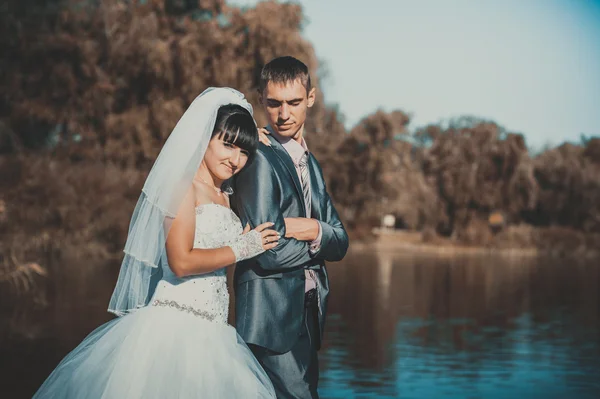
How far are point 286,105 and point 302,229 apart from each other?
54 cm

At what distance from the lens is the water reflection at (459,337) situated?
8.88 metres

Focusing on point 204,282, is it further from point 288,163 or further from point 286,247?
point 288,163

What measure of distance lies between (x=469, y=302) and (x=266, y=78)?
1401 cm

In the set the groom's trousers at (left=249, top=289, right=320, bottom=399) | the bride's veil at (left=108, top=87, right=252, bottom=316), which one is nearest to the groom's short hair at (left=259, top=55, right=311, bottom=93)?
the bride's veil at (left=108, top=87, right=252, bottom=316)

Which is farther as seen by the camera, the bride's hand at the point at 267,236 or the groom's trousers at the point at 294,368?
the groom's trousers at the point at 294,368

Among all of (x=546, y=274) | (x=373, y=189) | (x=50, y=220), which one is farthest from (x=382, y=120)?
(x=50, y=220)

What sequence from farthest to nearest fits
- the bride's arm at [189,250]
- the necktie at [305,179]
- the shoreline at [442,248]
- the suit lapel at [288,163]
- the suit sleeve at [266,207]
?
the shoreline at [442,248], the necktie at [305,179], the suit lapel at [288,163], the suit sleeve at [266,207], the bride's arm at [189,250]

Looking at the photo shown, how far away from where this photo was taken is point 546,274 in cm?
2600

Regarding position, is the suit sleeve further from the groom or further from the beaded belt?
the beaded belt

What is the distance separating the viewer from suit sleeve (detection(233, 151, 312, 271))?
375 centimetres

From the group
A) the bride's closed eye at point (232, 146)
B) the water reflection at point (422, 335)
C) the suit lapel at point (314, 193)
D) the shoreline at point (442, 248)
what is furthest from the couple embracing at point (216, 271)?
the shoreline at point (442, 248)

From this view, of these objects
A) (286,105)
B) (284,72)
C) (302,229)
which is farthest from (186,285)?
(284,72)

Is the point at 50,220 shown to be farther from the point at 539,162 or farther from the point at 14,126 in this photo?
the point at 539,162

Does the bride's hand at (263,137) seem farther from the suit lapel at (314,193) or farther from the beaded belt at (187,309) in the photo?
the beaded belt at (187,309)
